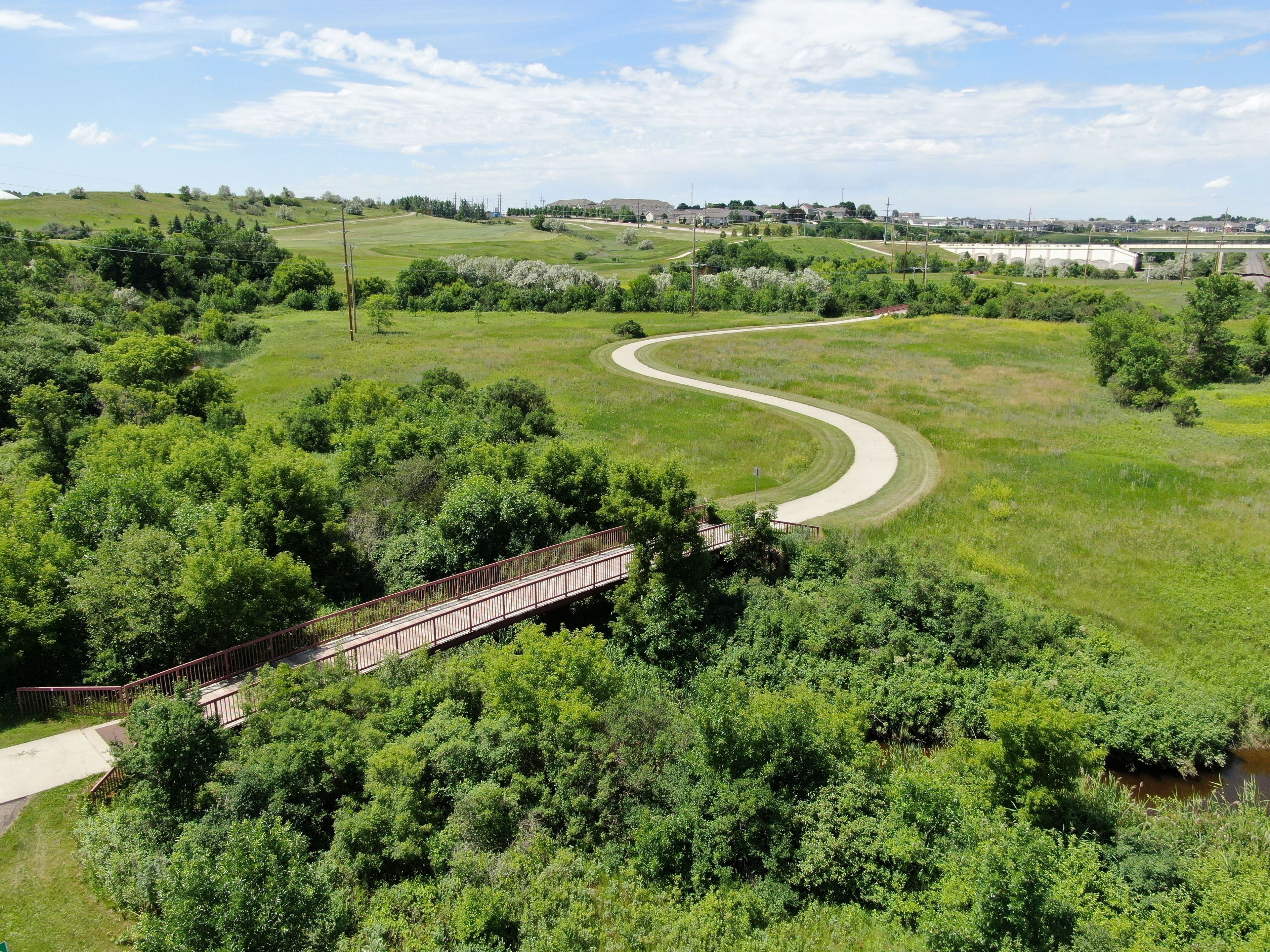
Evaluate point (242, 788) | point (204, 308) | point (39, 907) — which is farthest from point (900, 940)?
point (204, 308)

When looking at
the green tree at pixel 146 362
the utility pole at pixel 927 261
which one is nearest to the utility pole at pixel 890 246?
the utility pole at pixel 927 261

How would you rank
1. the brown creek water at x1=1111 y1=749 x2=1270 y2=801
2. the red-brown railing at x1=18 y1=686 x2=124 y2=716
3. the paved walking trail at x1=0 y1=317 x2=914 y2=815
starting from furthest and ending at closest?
the red-brown railing at x1=18 y1=686 x2=124 y2=716
the brown creek water at x1=1111 y1=749 x2=1270 y2=801
the paved walking trail at x1=0 y1=317 x2=914 y2=815

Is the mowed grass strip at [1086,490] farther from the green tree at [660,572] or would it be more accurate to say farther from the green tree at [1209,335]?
the green tree at [660,572]

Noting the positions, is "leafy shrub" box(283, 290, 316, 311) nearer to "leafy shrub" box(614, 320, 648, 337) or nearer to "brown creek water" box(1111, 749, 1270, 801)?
"leafy shrub" box(614, 320, 648, 337)

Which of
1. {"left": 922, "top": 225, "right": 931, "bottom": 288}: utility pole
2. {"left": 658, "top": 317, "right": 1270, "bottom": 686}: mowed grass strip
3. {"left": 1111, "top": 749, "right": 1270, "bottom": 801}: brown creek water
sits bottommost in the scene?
{"left": 1111, "top": 749, "right": 1270, "bottom": 801}: brown creek water

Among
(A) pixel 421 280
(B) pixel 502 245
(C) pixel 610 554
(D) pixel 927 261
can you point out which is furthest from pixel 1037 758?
(B) pixel 502 245

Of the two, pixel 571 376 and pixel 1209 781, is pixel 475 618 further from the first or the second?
pixel 571 376

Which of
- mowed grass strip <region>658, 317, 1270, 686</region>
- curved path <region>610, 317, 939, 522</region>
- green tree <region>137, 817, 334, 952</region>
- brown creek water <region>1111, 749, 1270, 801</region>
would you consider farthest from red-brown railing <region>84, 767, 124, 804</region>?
mowed grass strip <region>658, 317, 1270, 686</region>
